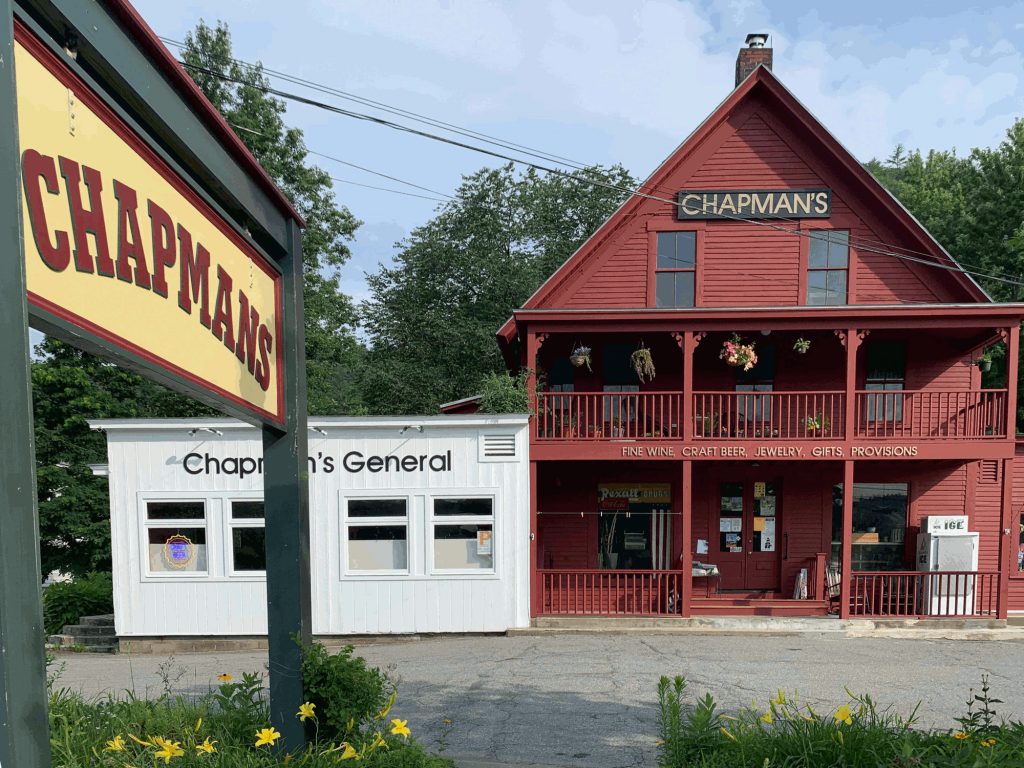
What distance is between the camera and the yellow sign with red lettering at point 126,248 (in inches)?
83.4

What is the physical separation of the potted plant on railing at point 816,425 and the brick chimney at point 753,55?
7.53 m

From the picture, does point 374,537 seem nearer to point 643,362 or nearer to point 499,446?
point 499,446

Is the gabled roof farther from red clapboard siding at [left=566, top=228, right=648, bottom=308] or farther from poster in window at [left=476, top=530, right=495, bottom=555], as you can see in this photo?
poster in window at [left=476, top=530, right=495, bottom=555]

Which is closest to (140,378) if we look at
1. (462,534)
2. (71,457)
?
(71,457)

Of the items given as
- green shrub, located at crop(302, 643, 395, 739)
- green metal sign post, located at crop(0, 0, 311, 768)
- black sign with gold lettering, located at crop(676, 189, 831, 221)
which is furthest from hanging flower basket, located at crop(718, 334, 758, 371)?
green shrub, located at crop(302, 643, 395, 739)

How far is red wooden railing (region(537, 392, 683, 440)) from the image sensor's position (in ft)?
37.3

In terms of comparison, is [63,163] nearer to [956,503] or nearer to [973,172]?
[956,503]

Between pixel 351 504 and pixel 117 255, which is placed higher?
pixel 117 255

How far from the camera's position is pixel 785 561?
13062mm

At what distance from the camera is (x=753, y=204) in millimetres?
12766

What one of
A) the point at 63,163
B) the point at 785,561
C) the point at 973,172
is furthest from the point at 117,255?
the point at 973,172

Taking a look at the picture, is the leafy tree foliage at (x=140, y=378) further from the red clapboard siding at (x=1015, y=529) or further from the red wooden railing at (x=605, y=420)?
the red clapboard siding at (x=1015, y=529)

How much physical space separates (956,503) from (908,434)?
7.07 ft

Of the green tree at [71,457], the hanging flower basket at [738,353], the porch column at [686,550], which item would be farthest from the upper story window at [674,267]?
the green tree at [71,457]
